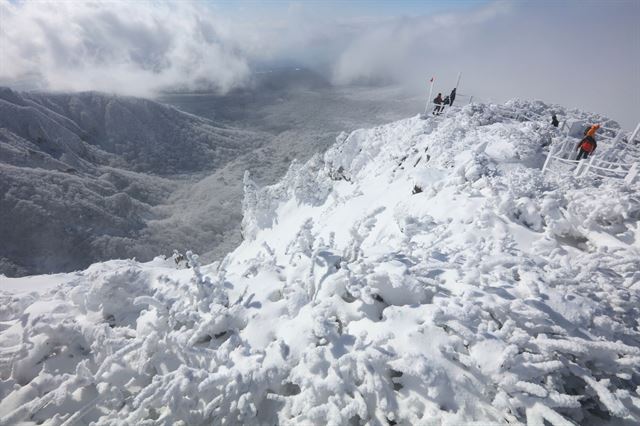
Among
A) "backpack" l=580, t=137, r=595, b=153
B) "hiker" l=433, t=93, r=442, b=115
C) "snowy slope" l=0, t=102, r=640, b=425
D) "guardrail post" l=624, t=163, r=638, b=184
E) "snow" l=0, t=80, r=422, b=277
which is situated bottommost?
"snow" l=0, t=80, r=422, b=277

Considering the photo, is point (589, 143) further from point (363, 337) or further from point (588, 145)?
point (363, 337)

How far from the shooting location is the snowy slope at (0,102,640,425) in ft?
12.9

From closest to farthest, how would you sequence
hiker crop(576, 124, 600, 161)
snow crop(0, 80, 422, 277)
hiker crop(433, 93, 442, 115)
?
1. hiker crop(576, 124, 600, 161)
2. hiker crop(433, 93, 442, 115)
3. snow crop(0, 80, 422, 277)

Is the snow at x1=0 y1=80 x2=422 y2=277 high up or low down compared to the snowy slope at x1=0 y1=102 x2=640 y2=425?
down

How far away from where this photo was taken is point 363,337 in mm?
4672

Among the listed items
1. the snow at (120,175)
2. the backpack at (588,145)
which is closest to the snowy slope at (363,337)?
the backpack at (588,145)

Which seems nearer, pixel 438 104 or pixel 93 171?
pixel 438 104

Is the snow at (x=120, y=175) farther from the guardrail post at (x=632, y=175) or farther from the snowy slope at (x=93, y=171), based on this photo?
the guardrail post at (x=632, y=175)

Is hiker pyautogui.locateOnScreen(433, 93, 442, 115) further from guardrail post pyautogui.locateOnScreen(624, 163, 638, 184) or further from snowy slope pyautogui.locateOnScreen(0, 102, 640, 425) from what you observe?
snowy slope pyautogui.locateOnScreen(0, 102, 640, 425)

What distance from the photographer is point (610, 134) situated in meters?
22.5

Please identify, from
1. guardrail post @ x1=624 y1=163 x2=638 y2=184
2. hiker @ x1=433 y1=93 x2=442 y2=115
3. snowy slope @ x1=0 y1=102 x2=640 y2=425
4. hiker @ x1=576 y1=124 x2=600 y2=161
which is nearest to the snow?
hiker @ x1=433 y1=93 x2=442 y2=115

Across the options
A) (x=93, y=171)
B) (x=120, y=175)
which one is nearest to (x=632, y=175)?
(x=120, y=175)

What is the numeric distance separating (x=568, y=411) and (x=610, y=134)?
91.5 ft

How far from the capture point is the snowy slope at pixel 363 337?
3.92 m
